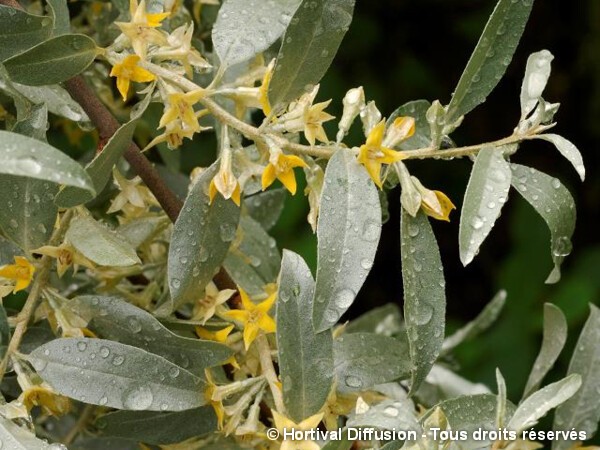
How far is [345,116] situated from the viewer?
827 millimetres

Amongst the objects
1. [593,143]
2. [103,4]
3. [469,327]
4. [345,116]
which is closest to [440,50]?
[593,143]

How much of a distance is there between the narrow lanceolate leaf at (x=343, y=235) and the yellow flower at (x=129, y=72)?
17cm

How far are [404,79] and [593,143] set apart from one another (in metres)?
0.69

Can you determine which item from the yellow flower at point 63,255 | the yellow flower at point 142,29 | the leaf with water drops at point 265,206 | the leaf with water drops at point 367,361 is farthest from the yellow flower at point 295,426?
the leaf with water drops at point 265,206

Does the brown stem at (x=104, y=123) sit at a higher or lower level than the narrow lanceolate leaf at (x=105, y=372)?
higher

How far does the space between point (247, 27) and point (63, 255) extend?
267 millimetres

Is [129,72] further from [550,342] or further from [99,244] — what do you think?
[550,342]

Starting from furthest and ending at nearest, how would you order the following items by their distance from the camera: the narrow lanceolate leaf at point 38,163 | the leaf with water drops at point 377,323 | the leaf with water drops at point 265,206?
the leaf with water drops at point 377,323, the leaf with water drops at point 265,206, the narrow lanceolate leaf at point 38,163

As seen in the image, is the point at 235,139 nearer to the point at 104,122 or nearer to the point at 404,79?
the point at 104,122

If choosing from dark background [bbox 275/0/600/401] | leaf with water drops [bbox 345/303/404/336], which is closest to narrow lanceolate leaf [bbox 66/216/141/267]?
leaf with water drops [bbox 345/303/404/336]

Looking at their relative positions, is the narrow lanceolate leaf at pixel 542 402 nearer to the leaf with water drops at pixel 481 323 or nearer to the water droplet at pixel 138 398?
the water droplet at pixel 138 398

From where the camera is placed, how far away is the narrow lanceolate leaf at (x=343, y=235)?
744mm

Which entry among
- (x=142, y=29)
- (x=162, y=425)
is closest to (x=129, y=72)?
(x=142, y=29)

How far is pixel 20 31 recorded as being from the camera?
799mm
